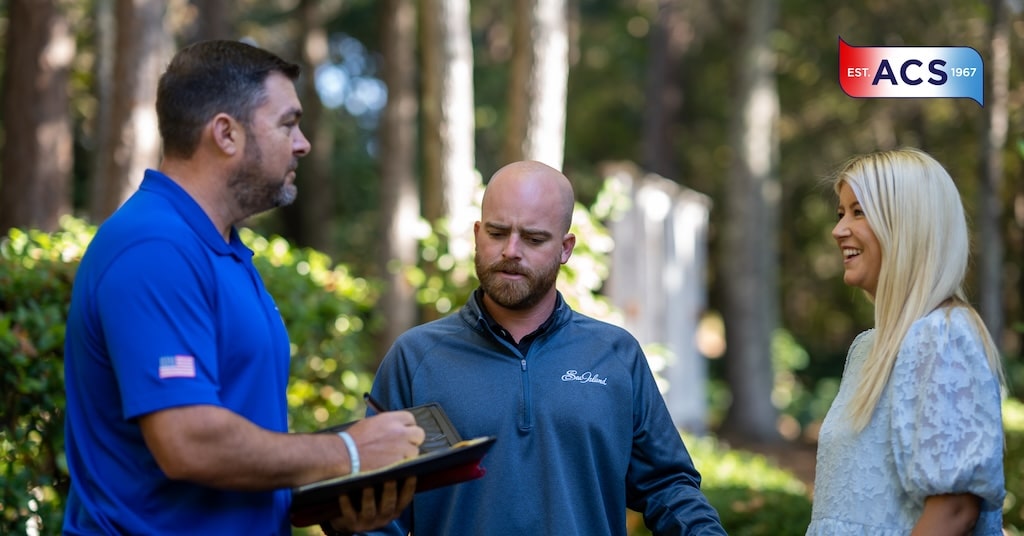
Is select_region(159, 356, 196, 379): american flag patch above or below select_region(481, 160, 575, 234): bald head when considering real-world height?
below

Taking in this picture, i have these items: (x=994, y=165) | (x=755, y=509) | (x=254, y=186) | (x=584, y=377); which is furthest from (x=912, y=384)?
(x=994, y=165)

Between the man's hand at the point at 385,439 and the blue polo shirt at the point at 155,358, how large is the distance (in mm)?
235

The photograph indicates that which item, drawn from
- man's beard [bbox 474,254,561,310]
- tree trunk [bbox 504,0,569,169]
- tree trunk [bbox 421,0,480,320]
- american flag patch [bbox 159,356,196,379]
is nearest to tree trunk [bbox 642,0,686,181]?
tree trunk [bbox 421,0,480,320]

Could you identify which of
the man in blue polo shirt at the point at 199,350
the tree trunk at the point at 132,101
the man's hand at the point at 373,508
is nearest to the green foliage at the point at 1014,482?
the man's hand at the point at 373,508

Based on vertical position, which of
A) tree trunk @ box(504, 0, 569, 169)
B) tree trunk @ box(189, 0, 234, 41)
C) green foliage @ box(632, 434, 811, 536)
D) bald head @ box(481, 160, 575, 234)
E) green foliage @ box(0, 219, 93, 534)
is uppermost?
tree trunk @ box(189, 0, 234, 41)

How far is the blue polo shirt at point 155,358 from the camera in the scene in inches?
99.1

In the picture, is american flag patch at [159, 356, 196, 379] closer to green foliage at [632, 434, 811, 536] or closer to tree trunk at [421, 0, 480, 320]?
green foliage at [632, 434, 811, 536]

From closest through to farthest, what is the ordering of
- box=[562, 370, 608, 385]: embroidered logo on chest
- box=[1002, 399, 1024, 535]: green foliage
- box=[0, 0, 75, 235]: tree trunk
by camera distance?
1. box=[562, 370, 608, 385]: embroidered logo on chest
2. box=[1002, 399, 1024, 535]: green foliage
3. box=[0, 0, 75, 235]: tree trunk

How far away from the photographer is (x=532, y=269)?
11.9 feet

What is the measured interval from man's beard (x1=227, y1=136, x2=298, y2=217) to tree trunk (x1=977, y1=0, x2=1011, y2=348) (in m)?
10.9

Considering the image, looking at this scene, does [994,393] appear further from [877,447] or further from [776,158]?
[776,158]

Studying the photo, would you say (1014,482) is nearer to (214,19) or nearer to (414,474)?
(414,474)

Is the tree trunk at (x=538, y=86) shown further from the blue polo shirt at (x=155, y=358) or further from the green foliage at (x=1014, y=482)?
the blue polo shirt at (x=155, y=358)

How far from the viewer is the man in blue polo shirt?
2.52 m
